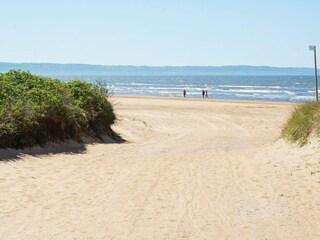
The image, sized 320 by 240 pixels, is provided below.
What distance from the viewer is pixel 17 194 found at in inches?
427

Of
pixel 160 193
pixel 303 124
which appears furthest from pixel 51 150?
pixel 303 124

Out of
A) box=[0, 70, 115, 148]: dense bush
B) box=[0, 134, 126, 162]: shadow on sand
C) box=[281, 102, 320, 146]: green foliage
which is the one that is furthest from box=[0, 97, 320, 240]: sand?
box=[0, 70, 115, 148]: dense bush

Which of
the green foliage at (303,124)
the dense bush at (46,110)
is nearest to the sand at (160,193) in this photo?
the green foliage at (303,124)

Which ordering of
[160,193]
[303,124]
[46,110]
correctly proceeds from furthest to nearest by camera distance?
1. [46,110]
2. [303,124]
3. [160,193]

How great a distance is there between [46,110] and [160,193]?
8.01m

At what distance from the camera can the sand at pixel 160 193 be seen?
8.59 metres

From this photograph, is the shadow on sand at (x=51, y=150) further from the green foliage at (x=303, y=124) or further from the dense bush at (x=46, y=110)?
the green foliage at (x=303, y=124)

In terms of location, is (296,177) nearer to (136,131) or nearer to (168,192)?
(168,192)

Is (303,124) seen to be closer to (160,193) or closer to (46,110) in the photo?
(160,193)

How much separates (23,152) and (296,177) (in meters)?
7.79

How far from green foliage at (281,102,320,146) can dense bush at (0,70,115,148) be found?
7501 millimetres

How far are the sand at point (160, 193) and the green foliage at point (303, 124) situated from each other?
0.42m

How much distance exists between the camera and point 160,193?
11.0m

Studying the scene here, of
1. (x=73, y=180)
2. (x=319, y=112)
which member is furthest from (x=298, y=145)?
(x=73, y=180)
